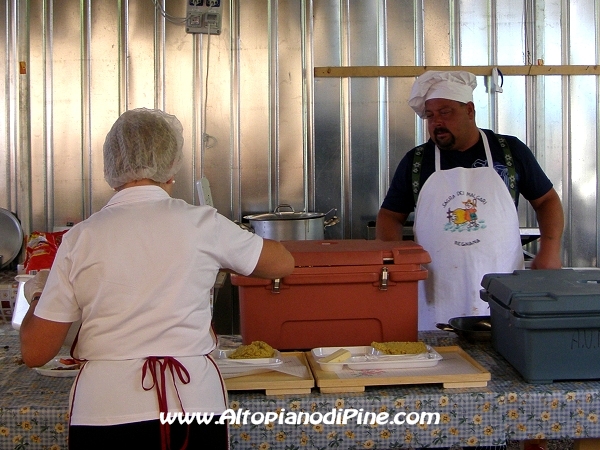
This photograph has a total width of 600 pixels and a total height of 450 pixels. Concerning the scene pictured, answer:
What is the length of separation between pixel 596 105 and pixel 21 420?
13.8 ft

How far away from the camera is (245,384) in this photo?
1.97 meters

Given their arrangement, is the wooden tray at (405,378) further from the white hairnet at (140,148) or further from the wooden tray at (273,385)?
the white hairnet at (140,148)

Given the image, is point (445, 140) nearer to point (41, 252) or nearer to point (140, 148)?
point (41, 252)

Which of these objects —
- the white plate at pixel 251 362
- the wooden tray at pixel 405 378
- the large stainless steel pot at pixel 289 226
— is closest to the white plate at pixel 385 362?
the wooden tray at pixel 405 378

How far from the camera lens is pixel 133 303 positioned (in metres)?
1.61

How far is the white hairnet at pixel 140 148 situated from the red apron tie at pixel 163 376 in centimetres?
41

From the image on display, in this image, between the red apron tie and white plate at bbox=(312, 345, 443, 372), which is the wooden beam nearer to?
white plate at bbox=(312, 345, 443, 372)

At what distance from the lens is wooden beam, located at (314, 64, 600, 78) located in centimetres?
471

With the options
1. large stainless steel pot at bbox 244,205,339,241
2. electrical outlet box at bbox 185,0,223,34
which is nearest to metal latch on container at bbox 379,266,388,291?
large stainless steel pot at bbox 244,205,339,241

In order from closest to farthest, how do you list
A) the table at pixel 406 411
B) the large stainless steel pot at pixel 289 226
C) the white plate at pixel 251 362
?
the table at pixel 406 411 < the white plate at pixel 251 362 < the large stainless steel pot at pixel 289 226

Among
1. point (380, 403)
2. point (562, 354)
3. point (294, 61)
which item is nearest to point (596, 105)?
point (294, 61)

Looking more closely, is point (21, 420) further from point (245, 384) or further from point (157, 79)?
point (157, 79)

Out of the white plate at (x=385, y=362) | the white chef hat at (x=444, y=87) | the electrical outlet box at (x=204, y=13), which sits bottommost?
the white plate at (x=385, y=362)

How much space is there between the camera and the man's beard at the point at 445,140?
3.21 m
